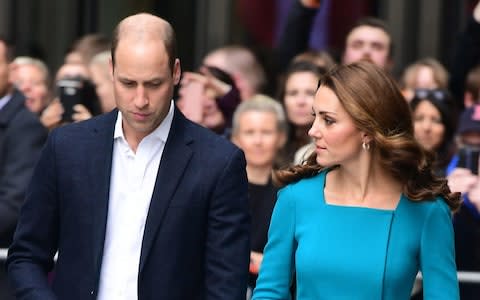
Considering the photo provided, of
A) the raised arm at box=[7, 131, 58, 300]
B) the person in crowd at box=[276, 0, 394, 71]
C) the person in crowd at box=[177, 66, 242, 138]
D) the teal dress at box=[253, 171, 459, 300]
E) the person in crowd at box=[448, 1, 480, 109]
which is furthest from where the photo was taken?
the person in crowd at box=[276, 0, 394, 71]

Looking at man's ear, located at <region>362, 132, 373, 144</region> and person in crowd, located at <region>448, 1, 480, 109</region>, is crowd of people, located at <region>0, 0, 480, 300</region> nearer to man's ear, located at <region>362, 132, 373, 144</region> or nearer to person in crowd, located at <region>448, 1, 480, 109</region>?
man's ear, located at <region>362, 132, 373, 144</region>

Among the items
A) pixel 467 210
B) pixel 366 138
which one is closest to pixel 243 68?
pixel 467 210

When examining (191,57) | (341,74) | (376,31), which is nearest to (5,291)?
(341,74)

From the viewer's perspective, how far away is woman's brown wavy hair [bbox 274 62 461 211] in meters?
4.71

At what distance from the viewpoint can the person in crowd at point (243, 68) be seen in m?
9.15

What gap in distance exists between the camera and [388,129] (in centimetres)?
475

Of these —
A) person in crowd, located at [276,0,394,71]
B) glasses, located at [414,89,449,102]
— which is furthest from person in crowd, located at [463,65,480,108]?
person in crowd, located at [276,0,394,71]

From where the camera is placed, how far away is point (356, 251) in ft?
15.4

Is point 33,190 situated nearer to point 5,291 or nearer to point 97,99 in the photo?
point 5,291

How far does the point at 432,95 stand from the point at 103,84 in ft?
6.68

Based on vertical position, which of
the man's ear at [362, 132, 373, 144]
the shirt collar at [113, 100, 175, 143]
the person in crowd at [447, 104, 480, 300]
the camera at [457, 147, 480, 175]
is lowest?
the person in crowd at [447, 104, 480, 300]

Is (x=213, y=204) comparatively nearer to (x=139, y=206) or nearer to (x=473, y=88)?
(x=139, y=206)

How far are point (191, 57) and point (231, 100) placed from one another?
431 centimetres

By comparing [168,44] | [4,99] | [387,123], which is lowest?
[4,99]
